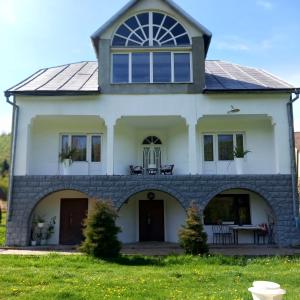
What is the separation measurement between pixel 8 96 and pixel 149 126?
637 cm

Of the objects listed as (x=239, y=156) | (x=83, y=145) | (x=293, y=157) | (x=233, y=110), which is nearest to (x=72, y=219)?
(x=83, y=145)

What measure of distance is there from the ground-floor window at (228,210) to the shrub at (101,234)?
5.94 metres

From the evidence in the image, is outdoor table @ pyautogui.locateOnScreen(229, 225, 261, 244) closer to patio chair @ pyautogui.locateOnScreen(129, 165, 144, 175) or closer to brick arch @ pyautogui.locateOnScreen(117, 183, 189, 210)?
brick arch @ pyautogui.locateOnScreen(117, 183, 189, 210)

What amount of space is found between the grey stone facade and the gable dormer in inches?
153

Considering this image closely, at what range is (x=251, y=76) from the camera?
17.8 meters

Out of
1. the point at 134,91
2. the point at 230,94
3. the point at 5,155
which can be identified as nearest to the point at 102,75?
the point at 134,91

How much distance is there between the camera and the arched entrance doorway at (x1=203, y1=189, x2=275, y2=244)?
16.2 meters

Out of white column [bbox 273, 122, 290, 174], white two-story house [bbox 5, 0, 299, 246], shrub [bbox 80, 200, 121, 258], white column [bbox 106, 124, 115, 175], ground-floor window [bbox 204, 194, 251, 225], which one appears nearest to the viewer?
shrub [bbox 80, 200, 121, 258]

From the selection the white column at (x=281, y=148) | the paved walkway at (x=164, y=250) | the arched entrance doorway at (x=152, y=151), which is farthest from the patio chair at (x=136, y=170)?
the white column at (x=281, y=148)

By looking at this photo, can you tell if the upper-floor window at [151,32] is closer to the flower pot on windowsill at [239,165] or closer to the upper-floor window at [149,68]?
the upper-floor window at [149,68]

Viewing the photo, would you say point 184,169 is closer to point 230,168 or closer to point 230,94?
point 230,168

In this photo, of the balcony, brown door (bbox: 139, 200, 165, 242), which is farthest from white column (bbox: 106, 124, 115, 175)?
brown door (bbox: 139, 200, 165, 242)

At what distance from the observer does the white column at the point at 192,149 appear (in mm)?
15258

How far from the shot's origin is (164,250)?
13.8 metres
